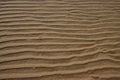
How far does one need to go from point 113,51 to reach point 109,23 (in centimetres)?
88

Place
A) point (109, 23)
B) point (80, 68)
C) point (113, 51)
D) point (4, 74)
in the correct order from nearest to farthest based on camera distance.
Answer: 1. point (4, 74)
2. point (80, 68)
3. point (113, 51)
4. point (109, 23)

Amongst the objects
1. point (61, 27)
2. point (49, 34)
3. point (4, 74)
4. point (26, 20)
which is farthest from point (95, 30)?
point (4, 74)

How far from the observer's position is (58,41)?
2.51 meters

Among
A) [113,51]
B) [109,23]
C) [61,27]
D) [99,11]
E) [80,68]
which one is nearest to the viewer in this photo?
[80,68]

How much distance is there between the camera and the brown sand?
205 centimetres

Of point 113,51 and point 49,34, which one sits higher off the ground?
point 49,34

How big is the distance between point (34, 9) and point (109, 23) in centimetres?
168

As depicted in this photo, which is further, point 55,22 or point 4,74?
→ point 55,22

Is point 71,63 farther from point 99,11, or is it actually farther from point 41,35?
point 99,11

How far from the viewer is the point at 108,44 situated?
8.42 ft

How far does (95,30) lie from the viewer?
2863 mm

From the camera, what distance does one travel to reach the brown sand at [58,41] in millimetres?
2055

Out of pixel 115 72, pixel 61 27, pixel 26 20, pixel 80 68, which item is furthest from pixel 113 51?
pixel 26 20

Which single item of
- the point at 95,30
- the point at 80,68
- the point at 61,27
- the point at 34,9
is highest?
the point at 34,9
